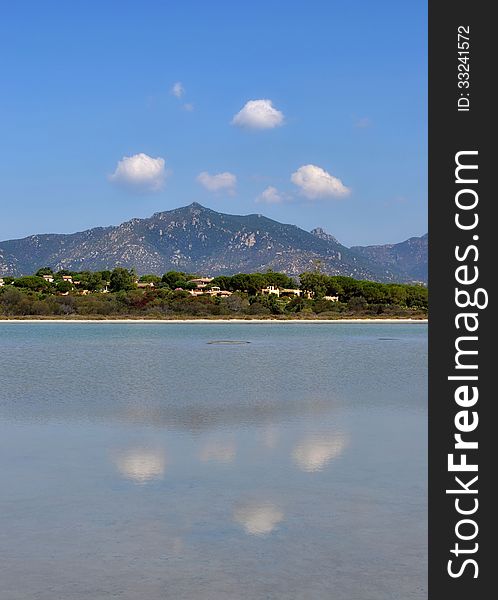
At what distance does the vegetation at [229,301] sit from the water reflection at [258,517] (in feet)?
248

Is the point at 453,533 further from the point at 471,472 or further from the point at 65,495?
the point at 65,495

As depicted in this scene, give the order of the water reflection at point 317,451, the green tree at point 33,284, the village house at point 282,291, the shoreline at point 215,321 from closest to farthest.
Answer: the water reflection at point 317,451
the shoreline at point 215,321
the green tree at point 33,284
the village house at point 282,291

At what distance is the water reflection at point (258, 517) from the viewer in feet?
23.1

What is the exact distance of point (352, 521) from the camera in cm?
732

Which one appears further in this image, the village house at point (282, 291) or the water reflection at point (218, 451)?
the village house at point (282, 291)

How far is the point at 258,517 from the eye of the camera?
7.45 meters

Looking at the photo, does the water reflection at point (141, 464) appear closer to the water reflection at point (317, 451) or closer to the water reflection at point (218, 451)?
the water reflection at point (218, 451)

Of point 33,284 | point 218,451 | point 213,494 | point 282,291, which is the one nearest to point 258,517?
point 213,494

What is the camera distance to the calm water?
587cm

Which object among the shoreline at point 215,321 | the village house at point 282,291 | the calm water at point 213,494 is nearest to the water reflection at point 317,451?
the calm water at point 213,494

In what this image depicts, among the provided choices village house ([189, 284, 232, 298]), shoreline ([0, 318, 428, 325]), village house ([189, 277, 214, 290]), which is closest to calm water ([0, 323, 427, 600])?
shoreline ([0, 318, 428, 325])

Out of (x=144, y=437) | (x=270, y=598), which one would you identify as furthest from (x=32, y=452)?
(x=270, y=598)

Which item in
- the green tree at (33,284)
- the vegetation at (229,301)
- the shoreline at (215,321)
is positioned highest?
the green tree at (33,284)

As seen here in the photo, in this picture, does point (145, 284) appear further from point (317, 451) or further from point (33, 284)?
point (317, 451)
